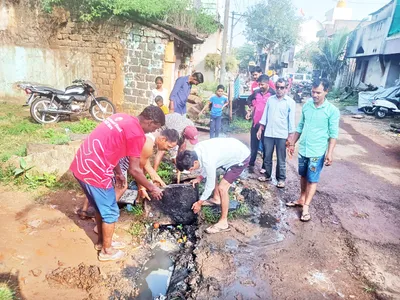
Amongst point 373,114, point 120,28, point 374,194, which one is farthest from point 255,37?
point 374,194

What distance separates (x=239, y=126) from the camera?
9.85 meters

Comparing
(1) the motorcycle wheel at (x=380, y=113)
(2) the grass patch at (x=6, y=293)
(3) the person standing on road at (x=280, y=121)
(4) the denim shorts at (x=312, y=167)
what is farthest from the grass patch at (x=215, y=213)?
(1) the motorcycle wheel at (x=380, y=113)

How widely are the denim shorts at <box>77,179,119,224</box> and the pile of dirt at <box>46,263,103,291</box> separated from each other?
51cm

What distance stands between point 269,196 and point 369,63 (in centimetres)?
1996

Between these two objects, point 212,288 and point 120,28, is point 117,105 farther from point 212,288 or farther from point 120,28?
point 212,288

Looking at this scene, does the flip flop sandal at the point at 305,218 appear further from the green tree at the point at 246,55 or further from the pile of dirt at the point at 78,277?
the green tree at the point at 246,55

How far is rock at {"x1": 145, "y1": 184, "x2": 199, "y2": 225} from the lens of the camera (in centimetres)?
388

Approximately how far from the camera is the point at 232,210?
4.20m

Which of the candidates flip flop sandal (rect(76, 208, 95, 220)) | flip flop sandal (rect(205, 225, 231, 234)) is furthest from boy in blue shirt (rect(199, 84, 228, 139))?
flip flop sandal (rect(76, 208, 95, 220))

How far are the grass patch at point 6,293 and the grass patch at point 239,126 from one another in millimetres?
7590

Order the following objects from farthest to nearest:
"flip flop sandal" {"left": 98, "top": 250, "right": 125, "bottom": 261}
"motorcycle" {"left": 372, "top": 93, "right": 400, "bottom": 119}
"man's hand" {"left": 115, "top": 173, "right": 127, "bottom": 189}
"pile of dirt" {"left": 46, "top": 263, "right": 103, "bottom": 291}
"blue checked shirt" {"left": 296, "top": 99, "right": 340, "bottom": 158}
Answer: "motorcycle" {"left": 372, "top": 93, "right": 400, "bottom": 119}, "blue checked shirt" {"left": 296, "top": 99, "right": 340, "bottom": 158}, "man's hand" {"left": 115, "top": 173, "right": 127, "bottom": 189}, "flip flop sandal" {"left": 98, "top": 250, "right": 125, "bottom": 261}, "pile of dirt" {"left": 46, "top": 263, "right": 103, "bottom": 291}

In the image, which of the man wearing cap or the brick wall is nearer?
the man wearing cap

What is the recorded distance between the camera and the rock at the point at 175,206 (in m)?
3.88

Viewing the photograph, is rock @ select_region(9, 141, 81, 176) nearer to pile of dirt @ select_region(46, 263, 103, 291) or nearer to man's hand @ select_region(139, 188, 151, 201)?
man's hand @ select_region(139, 188, 151, 201)
